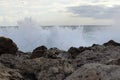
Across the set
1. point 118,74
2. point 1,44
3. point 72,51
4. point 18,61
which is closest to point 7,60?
point 18,61

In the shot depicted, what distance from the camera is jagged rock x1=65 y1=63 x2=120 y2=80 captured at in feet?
23.2

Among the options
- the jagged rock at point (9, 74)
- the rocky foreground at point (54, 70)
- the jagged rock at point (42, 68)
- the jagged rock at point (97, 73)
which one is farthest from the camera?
the jagged rock at point (42, 68)

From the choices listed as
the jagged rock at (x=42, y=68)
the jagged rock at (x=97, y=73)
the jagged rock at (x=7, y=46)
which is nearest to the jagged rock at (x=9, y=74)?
the jagged rock at (x=42, y=68)

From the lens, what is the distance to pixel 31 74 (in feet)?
31.6

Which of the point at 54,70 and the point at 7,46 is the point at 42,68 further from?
the point at 7,46

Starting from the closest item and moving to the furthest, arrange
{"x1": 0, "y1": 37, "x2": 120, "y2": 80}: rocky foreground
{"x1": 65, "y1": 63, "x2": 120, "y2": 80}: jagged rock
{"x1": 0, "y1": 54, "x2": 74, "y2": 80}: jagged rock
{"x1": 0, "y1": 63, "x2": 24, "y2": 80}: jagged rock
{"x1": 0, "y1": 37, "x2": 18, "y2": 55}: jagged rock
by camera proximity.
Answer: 1. {"x1": 65, "y1": 63, "x2": 120, "y2": 80}: jagged rock
2. {"x1": 0, "y1": 37, "x2": 120, "y2": 80}: rocky foreground
3. {"x1": 0, "y1": 63, "x2": 24, "y2": 80}: jagged rock
4. {"x1": 0, "y1": 54, "x2": 74, "y2": 80}: jagged rock
5. {"x1": 0, "y1": 37, "x2": 18, "y2": 55}: jagged rock

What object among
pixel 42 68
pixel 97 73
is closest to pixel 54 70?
pixel 42 68

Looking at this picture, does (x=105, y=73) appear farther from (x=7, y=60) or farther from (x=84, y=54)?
(x=84, y=54)

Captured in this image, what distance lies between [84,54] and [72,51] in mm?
3669

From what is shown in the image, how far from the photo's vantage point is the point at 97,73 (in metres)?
7.17

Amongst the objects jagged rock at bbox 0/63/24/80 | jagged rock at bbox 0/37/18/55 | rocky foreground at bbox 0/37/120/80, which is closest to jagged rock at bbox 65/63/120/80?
rocky foreground at bbox 0/37/120/80

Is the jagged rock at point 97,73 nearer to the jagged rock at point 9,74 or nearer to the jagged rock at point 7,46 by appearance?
the jagged rock at point 9,74

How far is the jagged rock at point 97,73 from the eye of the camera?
7.06 meters

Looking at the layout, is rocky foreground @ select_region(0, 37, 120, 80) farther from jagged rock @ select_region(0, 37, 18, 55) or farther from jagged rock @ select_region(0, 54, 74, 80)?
jagged rock @ select_region(0, 37, 18, 55)
